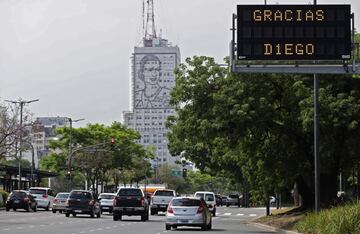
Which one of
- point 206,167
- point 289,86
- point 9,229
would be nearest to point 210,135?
point 289,86

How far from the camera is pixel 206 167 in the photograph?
79.3 m

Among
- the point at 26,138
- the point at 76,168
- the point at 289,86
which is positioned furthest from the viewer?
the point at 76,168

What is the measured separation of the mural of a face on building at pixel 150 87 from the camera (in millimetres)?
181250

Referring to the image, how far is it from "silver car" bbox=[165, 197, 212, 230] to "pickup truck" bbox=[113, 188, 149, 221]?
8.56m

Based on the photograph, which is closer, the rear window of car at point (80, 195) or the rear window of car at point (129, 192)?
the rear window of car at point (129, 192)

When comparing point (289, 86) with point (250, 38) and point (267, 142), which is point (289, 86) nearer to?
point (267, 142)

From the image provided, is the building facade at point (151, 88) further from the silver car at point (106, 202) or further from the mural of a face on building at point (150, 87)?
the silver car at point (106, 202)

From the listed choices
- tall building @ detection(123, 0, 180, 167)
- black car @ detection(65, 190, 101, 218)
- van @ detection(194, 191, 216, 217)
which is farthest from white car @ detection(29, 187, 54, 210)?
tall building @ detection(123, 0, 180, 167)

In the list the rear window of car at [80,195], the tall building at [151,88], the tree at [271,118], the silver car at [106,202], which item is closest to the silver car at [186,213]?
the tree at [271,118]

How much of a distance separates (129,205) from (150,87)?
144165 millimetres

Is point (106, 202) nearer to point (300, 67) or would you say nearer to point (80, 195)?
point (80, 195)

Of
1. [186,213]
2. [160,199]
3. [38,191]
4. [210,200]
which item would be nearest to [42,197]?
[38,191]

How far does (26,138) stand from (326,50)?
4285 centimetres

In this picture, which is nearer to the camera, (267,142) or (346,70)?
(346,70)
